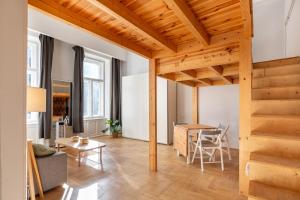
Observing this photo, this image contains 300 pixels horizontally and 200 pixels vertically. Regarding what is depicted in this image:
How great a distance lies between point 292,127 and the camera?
1.96m

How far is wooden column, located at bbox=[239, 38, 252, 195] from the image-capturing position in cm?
222

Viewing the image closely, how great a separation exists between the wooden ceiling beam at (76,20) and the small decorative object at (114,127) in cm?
414

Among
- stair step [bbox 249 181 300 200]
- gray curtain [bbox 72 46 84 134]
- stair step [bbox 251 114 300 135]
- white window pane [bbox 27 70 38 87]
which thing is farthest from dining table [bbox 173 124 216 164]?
white window pane [bbox 27 70 38 87]

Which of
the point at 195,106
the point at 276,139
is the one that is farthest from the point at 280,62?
the point at 195,106

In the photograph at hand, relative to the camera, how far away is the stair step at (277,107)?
215 cm

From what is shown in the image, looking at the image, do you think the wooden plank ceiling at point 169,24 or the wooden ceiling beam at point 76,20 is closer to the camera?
the wooden ceiling beam at point 76,20

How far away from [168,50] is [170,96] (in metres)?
2.64

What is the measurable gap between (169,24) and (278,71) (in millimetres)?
2120

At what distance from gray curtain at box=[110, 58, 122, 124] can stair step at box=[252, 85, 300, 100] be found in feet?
17.2

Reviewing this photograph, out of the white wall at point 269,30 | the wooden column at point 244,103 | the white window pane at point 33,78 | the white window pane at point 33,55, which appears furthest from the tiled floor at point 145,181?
the white wall at point 269,30

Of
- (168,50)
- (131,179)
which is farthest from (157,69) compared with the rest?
(131,179)

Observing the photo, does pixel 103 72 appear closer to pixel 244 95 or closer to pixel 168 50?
pixel 168 50

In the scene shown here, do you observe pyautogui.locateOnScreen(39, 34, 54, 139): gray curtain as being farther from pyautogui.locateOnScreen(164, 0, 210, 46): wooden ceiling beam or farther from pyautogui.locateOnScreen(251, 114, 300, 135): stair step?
pyautogui.locateOnScreen(251, 114, 300, 135): stair step

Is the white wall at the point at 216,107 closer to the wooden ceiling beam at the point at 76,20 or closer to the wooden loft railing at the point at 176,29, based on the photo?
the wooden loft railing at the point at 176,29
